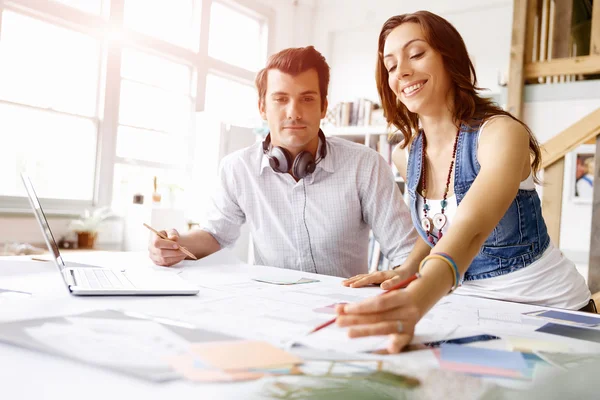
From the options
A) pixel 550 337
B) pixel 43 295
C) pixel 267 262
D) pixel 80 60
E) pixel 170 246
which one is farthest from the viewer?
pixel 80 60

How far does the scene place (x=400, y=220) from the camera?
1671 mm

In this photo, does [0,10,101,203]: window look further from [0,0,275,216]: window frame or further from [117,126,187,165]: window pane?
[117,126,187,165]: window pane

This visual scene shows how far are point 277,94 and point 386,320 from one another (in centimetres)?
119

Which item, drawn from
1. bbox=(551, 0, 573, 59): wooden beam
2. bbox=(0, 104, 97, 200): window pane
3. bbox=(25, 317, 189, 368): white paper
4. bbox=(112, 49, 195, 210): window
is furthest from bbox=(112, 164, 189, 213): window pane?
bbox=(25, 317, 189, 368): white paper

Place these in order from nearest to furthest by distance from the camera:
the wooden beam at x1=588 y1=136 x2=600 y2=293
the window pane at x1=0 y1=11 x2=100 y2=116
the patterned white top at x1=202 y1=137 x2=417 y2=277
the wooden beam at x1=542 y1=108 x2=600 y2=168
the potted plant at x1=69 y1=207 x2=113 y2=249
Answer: the patterned white top at x1=202 y1=137 x2=417 y2=277
the wooden beam at x1=588 y1=136 x2=600 y2=293
the wooden beam at x1=542 y1=108 x2=600 y2=168
the window pane at x1=0 y1=11 x2=100 y2=116
the potted plant at x1=69 y1=207 x2=113 y2=249

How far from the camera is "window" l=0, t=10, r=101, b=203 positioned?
3.90 m

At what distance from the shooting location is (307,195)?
1.75m

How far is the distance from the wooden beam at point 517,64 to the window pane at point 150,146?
326 centimetres

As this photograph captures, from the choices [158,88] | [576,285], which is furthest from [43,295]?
[158,88]

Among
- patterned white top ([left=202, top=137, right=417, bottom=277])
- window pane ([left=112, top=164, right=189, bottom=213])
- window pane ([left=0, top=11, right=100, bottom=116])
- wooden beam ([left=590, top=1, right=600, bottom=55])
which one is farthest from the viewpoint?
window pane ([left=112, top=164, right=189, bottom=213])

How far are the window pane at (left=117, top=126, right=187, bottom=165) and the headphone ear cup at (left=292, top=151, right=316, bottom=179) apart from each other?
3.33 m

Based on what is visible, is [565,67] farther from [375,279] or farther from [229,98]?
[229,98]

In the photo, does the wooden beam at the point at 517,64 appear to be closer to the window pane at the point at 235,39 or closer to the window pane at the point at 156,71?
the window pane at the point at 156,71

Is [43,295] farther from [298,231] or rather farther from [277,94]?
[277,94]
